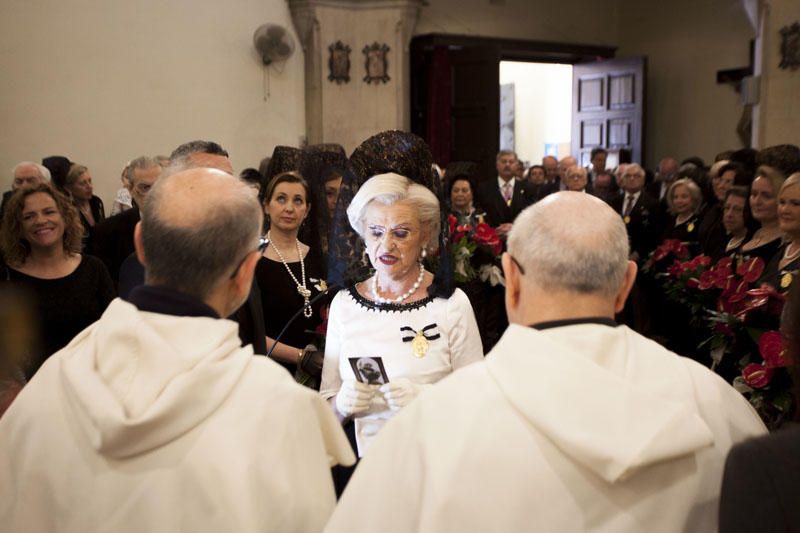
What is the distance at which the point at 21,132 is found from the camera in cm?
949

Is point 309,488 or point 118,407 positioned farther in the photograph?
point 309,488

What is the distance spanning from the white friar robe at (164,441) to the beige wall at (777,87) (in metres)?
10.3

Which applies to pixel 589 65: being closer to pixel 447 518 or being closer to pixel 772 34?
pixel 772 34

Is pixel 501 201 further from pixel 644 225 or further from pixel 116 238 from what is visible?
pixel 116 238

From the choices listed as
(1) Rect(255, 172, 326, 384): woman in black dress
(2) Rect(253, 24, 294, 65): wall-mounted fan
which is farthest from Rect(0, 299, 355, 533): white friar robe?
(2) Rect(253, 24, 294, 65): wall-mounted fan

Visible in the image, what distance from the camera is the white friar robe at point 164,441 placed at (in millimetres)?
1664

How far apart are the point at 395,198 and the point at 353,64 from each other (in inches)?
357

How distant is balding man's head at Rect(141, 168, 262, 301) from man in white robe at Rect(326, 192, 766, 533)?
1.63 feet

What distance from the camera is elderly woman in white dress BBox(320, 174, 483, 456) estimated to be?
3.08 m

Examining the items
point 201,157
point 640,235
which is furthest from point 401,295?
point 640,235

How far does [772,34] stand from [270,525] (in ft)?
34.5

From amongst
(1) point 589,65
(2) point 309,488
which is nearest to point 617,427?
(2) point 309,488

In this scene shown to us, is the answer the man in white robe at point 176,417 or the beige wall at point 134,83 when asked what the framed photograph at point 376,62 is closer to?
the beige wall at point 134,83

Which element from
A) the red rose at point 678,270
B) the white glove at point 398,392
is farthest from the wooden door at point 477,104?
the white glove at point 398,392
